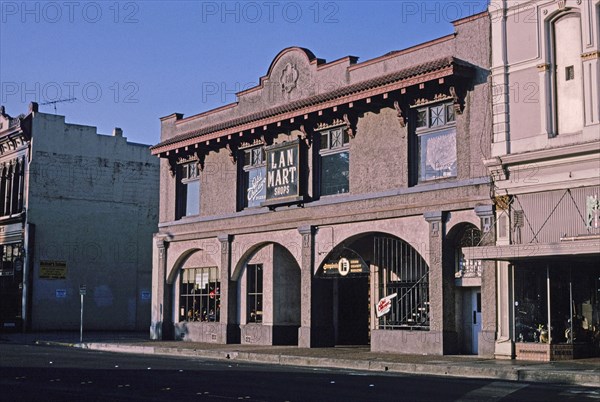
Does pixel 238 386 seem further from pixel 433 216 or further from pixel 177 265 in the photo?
pixel 177 265

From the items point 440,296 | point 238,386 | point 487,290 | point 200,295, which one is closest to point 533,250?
point 487,290

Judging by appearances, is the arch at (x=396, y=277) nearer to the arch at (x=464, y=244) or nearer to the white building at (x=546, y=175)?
the arch at (x=464, y=244)

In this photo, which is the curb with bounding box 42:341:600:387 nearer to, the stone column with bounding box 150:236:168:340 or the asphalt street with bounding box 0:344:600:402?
the asphalt street with bounding box 0:344:600:402

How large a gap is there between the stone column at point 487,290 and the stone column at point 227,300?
40.6 ft

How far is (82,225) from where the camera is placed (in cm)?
5006

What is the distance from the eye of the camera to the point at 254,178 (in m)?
34.7

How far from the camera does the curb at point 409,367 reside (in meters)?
19.5

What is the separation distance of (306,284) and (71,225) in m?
22.5

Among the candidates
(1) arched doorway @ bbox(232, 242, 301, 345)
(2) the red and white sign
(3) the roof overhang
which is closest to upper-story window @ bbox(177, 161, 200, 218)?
(3) the roof overhang

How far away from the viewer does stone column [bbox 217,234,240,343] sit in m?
34.7

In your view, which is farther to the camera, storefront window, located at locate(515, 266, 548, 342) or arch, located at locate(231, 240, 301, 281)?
arch, located at locate(231, 240, 301, 281)

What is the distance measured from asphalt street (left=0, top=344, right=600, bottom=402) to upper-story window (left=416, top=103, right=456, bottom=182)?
822 centimetres

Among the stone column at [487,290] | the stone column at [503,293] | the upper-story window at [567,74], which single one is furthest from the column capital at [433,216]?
the upper-story window at [567,74]

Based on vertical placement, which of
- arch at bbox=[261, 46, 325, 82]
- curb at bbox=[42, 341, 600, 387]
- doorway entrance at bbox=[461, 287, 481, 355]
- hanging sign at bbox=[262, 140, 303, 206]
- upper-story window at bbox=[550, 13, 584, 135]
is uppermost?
arch at bbox=[261, 46, 325, 82]
